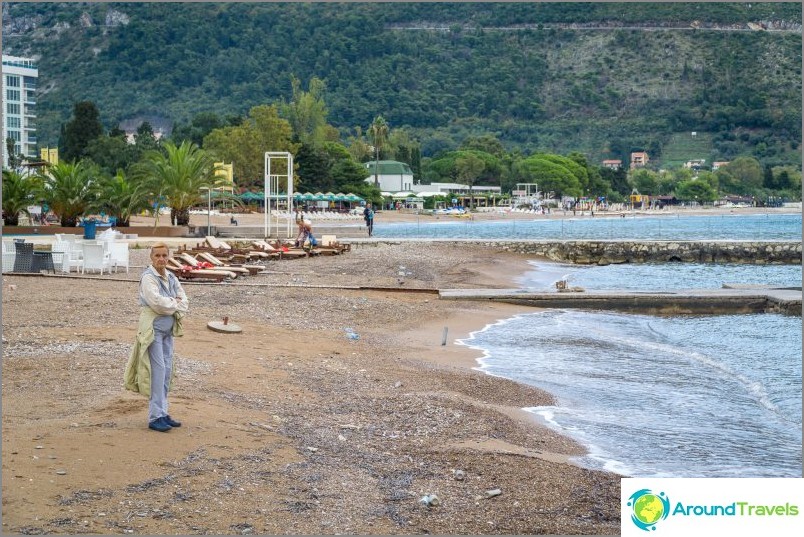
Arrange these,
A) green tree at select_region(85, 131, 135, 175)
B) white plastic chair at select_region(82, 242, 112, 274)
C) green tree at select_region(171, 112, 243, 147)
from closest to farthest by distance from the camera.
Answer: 1. white plastic chair at select_region(82, 242, 112, 274)
2. green tree at select_region(85, 131, 135, 175)
3. green tree at select_region(171, 112, 243, 147)

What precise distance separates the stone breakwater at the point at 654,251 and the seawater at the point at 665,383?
2485cm

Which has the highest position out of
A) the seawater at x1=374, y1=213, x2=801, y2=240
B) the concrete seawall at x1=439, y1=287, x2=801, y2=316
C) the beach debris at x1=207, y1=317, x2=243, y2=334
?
the beach debris at x1=207, y1=317, x2=243, y2=334

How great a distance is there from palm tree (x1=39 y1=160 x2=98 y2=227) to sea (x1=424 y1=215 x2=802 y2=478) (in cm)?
2080

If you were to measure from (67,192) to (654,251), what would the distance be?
2796 cm

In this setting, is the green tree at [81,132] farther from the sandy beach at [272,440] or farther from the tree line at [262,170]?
the sandy beach at [272,440]

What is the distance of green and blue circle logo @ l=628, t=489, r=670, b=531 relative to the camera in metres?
6.12

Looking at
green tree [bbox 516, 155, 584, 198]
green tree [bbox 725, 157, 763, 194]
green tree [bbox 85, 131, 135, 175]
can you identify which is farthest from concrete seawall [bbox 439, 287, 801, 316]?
green tree [bbox 725, 157, 763, 194]

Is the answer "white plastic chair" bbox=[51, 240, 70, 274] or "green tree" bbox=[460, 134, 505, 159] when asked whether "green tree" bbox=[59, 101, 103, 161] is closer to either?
"white plastic chair" bbox=[51, 240, 70, 274]

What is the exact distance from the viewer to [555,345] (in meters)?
19.6

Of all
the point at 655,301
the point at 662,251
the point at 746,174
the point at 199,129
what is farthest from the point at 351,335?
the point at 746,174

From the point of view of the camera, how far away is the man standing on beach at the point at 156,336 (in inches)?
352

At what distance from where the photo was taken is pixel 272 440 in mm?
9656

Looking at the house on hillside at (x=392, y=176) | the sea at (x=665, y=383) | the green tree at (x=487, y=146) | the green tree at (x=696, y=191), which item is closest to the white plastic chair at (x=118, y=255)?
the sea at (x=665, y=383)

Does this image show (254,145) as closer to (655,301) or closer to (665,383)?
(655,301)
